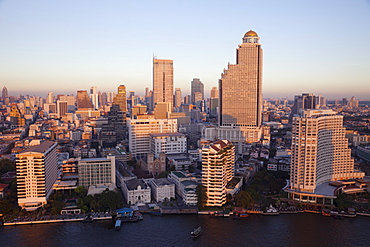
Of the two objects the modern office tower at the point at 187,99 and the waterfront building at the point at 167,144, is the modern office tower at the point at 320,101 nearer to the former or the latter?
the waterfront building at the point at 167,144

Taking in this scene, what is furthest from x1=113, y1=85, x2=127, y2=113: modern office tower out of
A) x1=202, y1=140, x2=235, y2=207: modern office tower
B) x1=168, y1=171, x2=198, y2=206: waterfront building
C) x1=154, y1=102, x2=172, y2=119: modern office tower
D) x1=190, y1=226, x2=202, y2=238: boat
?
x1=190, y1=226, x2=202, y2=238: boat

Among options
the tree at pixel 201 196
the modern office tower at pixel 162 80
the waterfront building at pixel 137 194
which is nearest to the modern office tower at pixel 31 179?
the waterfront building at pixel 137 194

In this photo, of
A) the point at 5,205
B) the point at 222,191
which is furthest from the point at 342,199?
the point at 5,205

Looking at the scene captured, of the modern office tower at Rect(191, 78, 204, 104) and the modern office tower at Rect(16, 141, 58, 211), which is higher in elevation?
the modern office tower at Rect(191, 78, 204, 104)

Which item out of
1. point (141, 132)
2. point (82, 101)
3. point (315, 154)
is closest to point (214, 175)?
point (315, 154)

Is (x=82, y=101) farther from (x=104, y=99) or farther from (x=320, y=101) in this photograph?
(x=320, y=101)

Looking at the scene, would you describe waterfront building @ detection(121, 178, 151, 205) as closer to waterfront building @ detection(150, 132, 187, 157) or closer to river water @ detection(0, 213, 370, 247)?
river water @ detection(0, 213, 370, 247)
